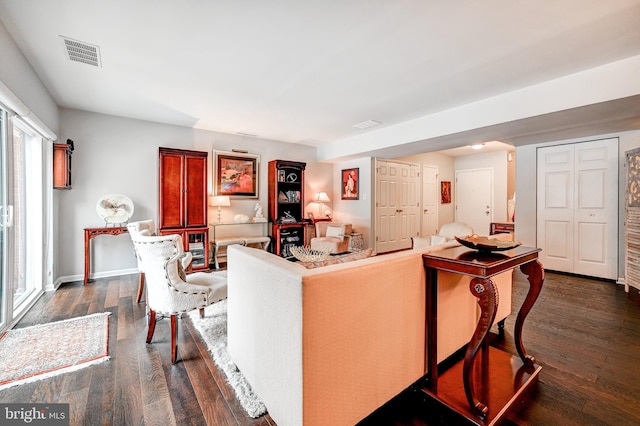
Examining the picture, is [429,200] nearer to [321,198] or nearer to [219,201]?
[321,198]

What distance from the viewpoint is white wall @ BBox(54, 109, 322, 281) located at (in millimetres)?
4066

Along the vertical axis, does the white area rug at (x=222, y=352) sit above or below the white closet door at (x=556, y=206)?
below

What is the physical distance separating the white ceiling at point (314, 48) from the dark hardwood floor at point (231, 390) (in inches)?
98.4

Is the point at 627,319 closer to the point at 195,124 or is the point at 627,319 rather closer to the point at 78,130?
the point at 195,124

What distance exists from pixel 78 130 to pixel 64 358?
354 centimetres

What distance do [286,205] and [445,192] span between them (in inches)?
185

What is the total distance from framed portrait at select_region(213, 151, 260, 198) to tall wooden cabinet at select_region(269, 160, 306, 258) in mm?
352

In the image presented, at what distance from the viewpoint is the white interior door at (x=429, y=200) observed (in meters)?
7.36

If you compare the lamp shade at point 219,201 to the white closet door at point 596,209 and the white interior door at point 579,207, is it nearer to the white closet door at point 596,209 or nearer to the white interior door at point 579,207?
the white interior door at point 579,207

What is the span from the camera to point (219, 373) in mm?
1876

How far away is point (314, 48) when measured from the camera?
248 cm

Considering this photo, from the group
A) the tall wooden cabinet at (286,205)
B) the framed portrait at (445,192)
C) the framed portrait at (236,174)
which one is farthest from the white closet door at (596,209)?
the framed portrait at (236,174)

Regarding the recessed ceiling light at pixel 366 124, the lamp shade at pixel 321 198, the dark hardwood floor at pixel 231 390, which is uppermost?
the recessed ceiling light at pixel 366 124

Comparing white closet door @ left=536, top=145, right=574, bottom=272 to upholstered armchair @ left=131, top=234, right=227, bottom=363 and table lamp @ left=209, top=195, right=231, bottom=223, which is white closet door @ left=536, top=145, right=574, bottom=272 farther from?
table lamp @ left=209, top=195, right=231, bottom=223
